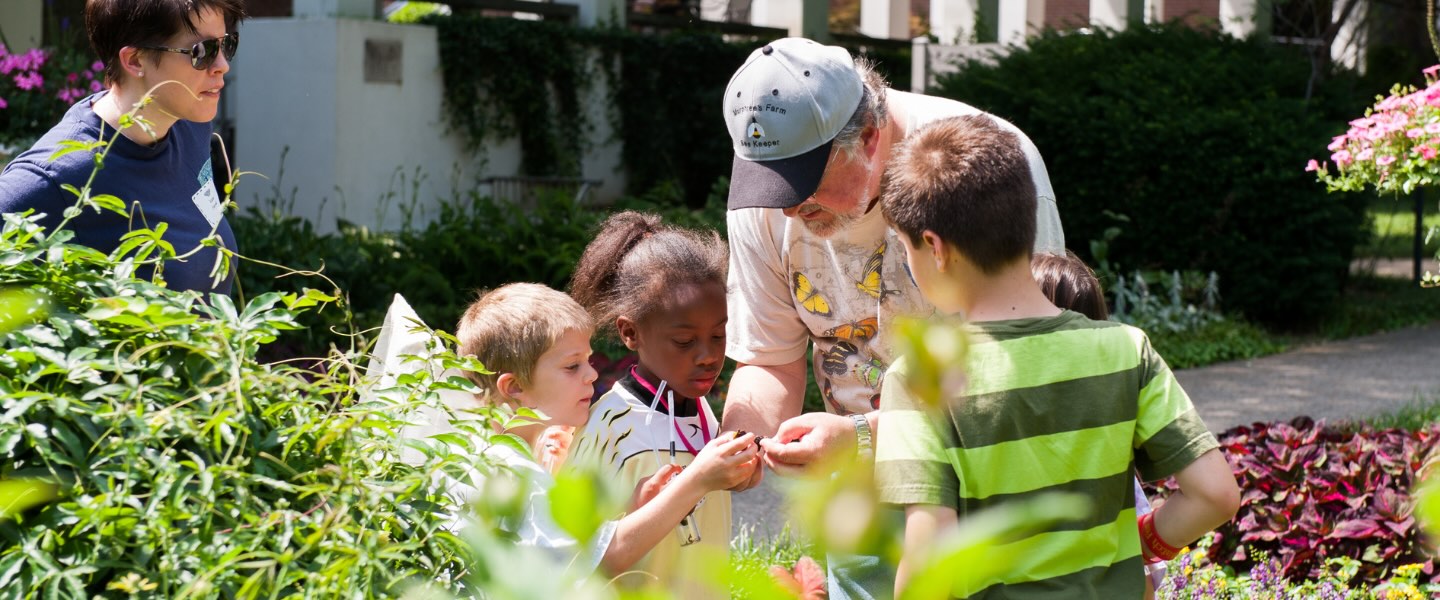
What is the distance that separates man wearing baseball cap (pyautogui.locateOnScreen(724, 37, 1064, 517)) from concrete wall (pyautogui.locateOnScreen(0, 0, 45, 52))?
8.03m

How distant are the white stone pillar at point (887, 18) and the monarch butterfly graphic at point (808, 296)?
12.4 m

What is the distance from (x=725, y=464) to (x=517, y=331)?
2.16ft

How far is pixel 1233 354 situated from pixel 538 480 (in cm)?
780

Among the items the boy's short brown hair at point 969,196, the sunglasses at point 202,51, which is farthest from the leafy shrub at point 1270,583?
the sunglasses at point 202,51

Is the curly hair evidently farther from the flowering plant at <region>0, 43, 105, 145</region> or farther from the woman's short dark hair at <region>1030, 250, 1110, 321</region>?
the flowering plant at <region>0, 43, 105, 145</region>

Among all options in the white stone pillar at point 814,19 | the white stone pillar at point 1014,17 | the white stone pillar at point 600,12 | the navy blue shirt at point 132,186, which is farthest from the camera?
the white stone pillar at point 1014,17

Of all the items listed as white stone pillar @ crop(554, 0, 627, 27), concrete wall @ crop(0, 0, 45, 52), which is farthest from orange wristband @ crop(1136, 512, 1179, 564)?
white stone pillar @ crop(554, 0, 627, 27)

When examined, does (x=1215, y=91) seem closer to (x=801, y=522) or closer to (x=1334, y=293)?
(x=1334, y=293)

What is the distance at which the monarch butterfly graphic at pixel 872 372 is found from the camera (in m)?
2.73

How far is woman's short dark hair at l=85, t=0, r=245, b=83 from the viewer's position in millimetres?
2812

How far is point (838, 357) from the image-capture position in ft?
9.12

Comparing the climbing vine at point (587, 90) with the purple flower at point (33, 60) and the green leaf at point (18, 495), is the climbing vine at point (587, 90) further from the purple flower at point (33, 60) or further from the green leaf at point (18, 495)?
the green leaf at point (18, 495)

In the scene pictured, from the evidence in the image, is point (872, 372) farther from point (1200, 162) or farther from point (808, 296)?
point (1200, 162)

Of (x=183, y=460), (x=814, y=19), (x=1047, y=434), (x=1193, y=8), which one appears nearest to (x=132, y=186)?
(x=183, y=460)
